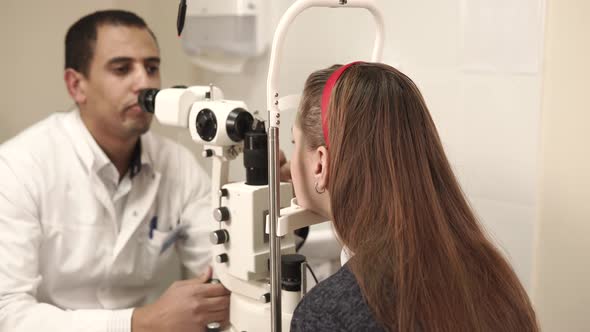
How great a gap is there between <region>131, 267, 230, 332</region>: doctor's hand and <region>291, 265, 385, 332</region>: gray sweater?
19.1 inches

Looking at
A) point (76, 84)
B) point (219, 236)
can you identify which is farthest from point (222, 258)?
point (76, 84)

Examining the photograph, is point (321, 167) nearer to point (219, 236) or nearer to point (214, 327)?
point (219, 236)

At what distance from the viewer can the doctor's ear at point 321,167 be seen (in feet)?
3.25

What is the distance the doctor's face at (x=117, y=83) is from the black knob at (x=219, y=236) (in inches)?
29.3

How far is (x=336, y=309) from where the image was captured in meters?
0.89

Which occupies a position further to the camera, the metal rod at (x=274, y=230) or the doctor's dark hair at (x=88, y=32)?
the doctor's dark hair at (x=88, y=32)

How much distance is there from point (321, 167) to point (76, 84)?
1.21 meters

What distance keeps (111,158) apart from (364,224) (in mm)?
1168

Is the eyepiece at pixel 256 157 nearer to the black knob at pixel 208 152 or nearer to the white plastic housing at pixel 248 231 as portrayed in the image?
the white plastic housing at pixel 248 231

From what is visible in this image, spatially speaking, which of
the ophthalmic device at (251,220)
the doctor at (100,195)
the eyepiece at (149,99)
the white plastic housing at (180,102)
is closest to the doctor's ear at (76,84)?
the doctor at (100,195)

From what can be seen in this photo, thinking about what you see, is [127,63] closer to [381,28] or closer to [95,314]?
[95,314]

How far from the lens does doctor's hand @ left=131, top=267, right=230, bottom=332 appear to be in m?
A: 1.38

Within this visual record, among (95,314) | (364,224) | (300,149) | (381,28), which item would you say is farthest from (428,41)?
(95,314)

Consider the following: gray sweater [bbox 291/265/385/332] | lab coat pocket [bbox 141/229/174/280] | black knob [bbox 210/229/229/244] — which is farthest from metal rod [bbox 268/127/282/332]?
lab coat pocket [bbox 141/229/174/280]
